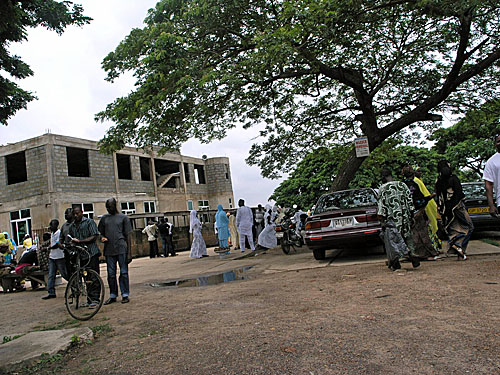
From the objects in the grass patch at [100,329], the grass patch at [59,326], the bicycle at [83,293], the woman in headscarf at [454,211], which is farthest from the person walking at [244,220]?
the grass patch at [100,329]

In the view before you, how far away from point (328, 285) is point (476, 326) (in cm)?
274

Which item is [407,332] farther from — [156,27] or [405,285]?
[156,27]

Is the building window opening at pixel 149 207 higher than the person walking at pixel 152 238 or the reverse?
higher

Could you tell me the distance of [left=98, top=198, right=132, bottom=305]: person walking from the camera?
21.7 feet

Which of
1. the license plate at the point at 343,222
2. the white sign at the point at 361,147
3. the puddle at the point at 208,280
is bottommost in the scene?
the puddle at the point at 208,280

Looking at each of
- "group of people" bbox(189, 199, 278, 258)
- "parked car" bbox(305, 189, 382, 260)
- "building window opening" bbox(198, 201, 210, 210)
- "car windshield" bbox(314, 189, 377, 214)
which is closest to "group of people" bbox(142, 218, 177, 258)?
"group of people" bbox(189, 199, 278, 258)

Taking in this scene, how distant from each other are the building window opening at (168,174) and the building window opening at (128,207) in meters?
4.59

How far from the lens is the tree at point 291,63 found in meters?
8.84

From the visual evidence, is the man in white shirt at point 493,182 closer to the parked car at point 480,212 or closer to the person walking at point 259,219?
the parked car at point 480,212

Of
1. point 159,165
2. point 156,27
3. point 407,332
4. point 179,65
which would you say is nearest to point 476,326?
point 407,332

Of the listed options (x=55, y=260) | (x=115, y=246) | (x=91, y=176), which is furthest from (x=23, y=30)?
(x=91, y=176)

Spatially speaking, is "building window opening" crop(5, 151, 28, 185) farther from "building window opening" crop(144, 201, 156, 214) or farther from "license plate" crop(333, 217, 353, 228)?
"license plate" crop(333, 217, 353, 228)

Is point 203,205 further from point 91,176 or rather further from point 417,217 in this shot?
point 417,217

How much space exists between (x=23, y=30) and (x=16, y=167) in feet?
70.6
